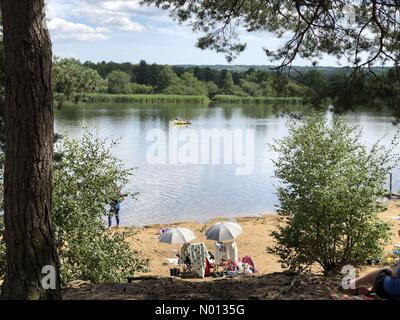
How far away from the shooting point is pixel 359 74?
7.30 meters

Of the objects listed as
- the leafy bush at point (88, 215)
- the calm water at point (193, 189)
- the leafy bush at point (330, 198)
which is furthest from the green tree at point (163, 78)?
the leafy bush at point (88, 215)

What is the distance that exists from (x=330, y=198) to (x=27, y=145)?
16.9ft

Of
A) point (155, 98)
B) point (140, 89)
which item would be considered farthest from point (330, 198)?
point (140, 89)

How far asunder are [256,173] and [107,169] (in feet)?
71.2

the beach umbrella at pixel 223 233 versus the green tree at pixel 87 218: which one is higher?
the green tree at pixel 87 218

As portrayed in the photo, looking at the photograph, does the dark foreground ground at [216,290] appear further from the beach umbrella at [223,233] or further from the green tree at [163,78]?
the green tree at [163,78]

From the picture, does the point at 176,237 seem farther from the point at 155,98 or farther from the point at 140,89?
the point at 140,89

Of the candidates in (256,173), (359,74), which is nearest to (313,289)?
(359,74)

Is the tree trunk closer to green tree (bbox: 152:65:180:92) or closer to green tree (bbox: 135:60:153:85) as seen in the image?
green tree (bbox: 152:65:180:92)

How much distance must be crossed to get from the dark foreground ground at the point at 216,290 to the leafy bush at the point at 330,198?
6.90 feet

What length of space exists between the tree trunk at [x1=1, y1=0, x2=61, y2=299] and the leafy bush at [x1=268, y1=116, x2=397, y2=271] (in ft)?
16.0

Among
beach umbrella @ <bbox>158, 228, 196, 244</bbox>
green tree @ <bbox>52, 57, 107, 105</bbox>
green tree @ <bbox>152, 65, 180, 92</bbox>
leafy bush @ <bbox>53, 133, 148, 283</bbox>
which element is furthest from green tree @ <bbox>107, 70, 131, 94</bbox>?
leafy bush @ <bbox>53, 133, 148, 283</bbox>

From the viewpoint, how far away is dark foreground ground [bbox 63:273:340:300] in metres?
4.97

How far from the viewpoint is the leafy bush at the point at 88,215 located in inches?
290
